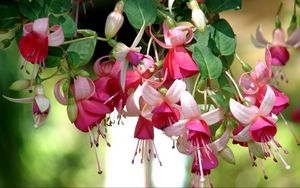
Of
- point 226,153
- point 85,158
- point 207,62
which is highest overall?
point 207,62

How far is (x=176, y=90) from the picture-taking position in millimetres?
678

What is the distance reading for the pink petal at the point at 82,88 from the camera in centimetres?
72

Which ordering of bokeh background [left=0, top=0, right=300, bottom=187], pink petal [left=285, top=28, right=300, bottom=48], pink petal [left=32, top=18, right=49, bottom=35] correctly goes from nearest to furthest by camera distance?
pink petal [left=32, top=18, right=49, bottom=35]
pink petal [left=285, top=28, right=300, bottom=48]
bokeh background [left=0, top=0, right=300, bottom=187]

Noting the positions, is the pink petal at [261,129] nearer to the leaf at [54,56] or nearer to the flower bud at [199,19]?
→ the flower bud at [199,19]

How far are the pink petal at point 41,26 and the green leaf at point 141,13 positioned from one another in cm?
10

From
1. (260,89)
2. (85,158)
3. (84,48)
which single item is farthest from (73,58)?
(85,158)

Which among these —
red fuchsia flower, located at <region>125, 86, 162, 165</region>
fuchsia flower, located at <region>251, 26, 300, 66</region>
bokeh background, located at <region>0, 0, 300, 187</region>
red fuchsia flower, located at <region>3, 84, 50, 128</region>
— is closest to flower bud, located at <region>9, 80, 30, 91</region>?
red fuchsia flower, located at <region>3, 84, 50, 128</region>

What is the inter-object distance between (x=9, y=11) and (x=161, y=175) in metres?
1.30

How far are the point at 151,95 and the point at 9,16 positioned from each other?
201 mm

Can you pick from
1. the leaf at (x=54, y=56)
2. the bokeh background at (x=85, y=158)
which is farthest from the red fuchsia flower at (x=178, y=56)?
the bokeh background at (x=85, y=158)

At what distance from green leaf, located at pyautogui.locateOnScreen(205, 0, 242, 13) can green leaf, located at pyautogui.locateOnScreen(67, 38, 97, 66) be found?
0.51 ft

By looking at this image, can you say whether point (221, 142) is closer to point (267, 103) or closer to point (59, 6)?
point (267, 103)

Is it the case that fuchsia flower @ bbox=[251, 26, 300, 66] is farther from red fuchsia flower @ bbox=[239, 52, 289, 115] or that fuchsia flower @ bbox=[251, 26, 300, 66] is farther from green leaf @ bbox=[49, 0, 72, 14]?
green leaf @ bbox=[49, 0, 72, 14]

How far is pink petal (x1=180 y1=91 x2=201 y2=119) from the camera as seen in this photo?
26.8 inches
